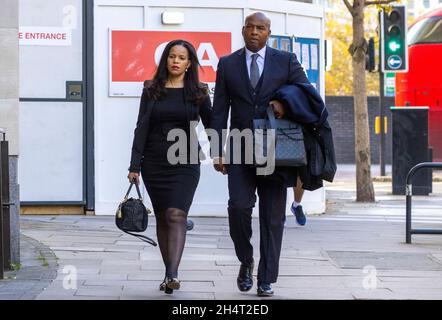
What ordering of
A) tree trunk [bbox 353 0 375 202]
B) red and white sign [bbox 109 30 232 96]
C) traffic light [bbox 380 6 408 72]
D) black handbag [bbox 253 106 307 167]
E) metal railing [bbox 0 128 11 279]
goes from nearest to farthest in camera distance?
black handbag [bbox 253 106 307 167] → metal railing [bbox 0 128 11 279] → red and white sign [bbox 109 30 232 96] → tree trunk [bbox 353 0 375 202] → traffic light [bbox 380 6 408 72]

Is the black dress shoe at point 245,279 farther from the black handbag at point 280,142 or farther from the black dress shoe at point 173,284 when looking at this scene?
the black handbag at point 280,142

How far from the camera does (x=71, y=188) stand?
1419cm

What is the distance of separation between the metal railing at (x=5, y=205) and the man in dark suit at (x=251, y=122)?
179 cm

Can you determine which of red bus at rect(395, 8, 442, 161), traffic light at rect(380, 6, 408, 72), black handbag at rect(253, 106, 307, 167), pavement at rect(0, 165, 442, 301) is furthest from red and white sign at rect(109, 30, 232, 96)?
red bus at rect(395, 8, 442, 161)

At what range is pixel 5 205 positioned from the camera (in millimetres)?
8633

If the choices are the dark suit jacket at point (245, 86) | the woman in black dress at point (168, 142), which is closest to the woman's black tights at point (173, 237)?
the woman in black dress at point (168, 142)

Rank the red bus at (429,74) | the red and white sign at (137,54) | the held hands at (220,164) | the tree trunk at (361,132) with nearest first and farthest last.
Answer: the held hands at (220,164)
the red and white sign at (137,54)
the tree trunk at (361,132)
the red bus at (429,74)

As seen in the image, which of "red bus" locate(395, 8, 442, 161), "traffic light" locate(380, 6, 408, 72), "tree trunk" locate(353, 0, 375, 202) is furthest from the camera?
"red bus" locate(395, 8, 442, 161)

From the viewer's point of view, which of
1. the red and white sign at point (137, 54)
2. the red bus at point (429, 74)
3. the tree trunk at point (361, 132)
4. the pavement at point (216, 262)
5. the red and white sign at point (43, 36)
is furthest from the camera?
the red bus at point (429, 74)

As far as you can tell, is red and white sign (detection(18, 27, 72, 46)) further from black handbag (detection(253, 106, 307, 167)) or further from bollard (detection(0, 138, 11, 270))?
black handbag (detection(253, 106, 307, 167))

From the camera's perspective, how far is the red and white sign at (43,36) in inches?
555

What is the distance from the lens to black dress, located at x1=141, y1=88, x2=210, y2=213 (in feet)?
26.2

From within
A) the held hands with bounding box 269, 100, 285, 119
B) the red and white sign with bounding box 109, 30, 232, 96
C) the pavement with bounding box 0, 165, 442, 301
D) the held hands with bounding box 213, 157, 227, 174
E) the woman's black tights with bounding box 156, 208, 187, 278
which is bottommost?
the pavement with bounding box 0, 165, 442, 301

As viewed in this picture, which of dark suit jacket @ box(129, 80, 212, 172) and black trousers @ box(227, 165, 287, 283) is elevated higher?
dark suit jacket @ box(129, 80, 212, 172)
